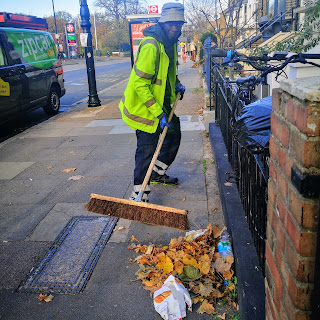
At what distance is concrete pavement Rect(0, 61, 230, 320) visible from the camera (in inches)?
112

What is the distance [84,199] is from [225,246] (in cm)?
213

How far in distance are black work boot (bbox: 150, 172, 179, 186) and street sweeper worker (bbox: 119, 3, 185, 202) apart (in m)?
0.71

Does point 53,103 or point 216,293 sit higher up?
point 53,103

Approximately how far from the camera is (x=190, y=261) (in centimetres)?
303

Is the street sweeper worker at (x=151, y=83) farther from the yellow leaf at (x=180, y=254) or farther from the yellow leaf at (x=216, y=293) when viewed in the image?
the yellow leaf at (x=216, y=293)

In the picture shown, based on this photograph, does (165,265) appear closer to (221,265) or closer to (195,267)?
(195,267)

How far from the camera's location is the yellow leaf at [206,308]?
2641 millimetres

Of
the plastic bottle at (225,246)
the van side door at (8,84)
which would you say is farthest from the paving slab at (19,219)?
the van side door at (8,84)

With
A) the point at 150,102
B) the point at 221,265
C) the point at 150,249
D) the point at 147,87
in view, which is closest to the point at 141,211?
the point at 150,249

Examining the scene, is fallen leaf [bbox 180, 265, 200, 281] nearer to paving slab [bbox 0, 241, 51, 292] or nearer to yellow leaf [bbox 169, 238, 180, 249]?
yellow leaf [bbox 169, 238, 180, 249]

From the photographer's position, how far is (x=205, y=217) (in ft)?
13.2

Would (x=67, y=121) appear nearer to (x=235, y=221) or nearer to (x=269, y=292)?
(x=235, y=221)

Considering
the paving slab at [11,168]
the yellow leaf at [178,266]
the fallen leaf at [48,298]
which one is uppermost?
the yellow leaf at [178,266]

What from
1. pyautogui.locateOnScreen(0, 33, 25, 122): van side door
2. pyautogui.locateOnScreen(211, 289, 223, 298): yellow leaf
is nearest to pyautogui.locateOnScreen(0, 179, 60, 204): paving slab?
pyautogui.locateOnScreen(211, 289, 223, 298): yellow leaf
